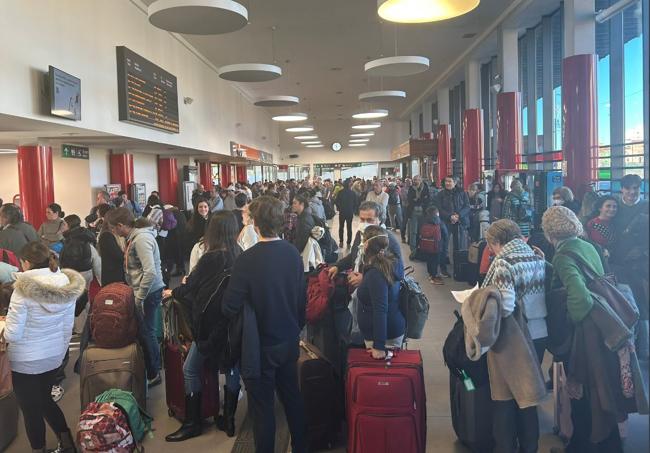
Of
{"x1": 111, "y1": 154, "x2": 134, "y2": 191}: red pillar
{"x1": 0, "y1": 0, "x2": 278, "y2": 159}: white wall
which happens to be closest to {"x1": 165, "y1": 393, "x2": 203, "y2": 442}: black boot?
{"x1": 0, "y1": 0, "x2": 278, "y2": 159}: white wall

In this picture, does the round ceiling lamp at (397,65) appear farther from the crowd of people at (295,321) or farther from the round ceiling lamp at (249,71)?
the crowd of people at (295,321)

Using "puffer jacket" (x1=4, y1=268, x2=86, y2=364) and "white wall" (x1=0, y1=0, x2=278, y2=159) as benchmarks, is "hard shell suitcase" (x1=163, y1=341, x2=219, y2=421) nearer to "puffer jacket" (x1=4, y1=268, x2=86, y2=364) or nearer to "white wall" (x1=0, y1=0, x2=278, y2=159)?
"puffer jacket" (x1=4, y1=268, x2=86, y2=364)

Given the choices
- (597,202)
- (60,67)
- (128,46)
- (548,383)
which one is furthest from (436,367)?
(128,46)

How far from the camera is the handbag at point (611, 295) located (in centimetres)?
306

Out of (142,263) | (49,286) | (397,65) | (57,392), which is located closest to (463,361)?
(49,286)

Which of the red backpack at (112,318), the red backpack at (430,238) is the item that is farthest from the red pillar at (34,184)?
the red backpack at (430,238)

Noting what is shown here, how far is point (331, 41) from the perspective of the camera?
42.6ft

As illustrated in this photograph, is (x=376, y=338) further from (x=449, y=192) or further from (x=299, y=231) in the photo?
(x=449, y=192)

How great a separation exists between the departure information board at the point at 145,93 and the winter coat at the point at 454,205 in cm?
529

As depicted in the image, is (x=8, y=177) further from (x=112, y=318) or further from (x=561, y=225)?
(x=561, y=225)

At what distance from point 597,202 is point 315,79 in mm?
13584

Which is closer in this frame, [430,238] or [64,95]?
[64,95]

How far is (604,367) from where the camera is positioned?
2980mm

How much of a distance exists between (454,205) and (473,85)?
7347 mm
